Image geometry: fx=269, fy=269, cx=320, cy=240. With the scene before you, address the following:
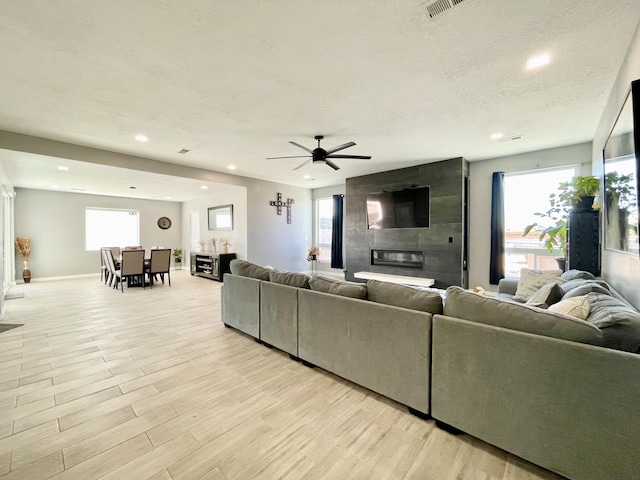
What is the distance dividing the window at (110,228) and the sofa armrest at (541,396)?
10.0m

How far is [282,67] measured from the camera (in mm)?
2328

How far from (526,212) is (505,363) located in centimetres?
Answer: 460

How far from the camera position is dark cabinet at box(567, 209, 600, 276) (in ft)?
10.00

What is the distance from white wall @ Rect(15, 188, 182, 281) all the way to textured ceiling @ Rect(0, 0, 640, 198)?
4236 millimetres

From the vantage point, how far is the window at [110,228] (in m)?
8.15

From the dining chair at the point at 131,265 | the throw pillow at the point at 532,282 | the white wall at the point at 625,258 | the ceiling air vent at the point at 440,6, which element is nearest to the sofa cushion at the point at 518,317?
the white wall at the point at 625,258

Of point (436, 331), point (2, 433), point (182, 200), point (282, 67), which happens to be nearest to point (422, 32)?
point (282, 67)

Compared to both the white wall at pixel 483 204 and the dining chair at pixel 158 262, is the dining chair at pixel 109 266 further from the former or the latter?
the white wall at pixel 483 204

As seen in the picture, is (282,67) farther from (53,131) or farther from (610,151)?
(53,131)

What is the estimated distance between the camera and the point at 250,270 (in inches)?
128

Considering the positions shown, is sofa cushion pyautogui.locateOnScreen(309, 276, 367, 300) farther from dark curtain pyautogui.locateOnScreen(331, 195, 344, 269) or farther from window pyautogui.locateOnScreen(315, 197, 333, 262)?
window pyautogui.locateOnScreen(315, 197, 333, 262)

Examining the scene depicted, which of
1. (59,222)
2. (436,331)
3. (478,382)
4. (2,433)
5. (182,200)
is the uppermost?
(182,200)

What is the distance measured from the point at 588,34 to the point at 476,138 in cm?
219

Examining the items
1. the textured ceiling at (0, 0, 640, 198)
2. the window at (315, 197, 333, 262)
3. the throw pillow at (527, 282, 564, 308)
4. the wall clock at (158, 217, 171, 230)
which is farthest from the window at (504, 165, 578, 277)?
the wall clock at (158, 217, 171, 230)
